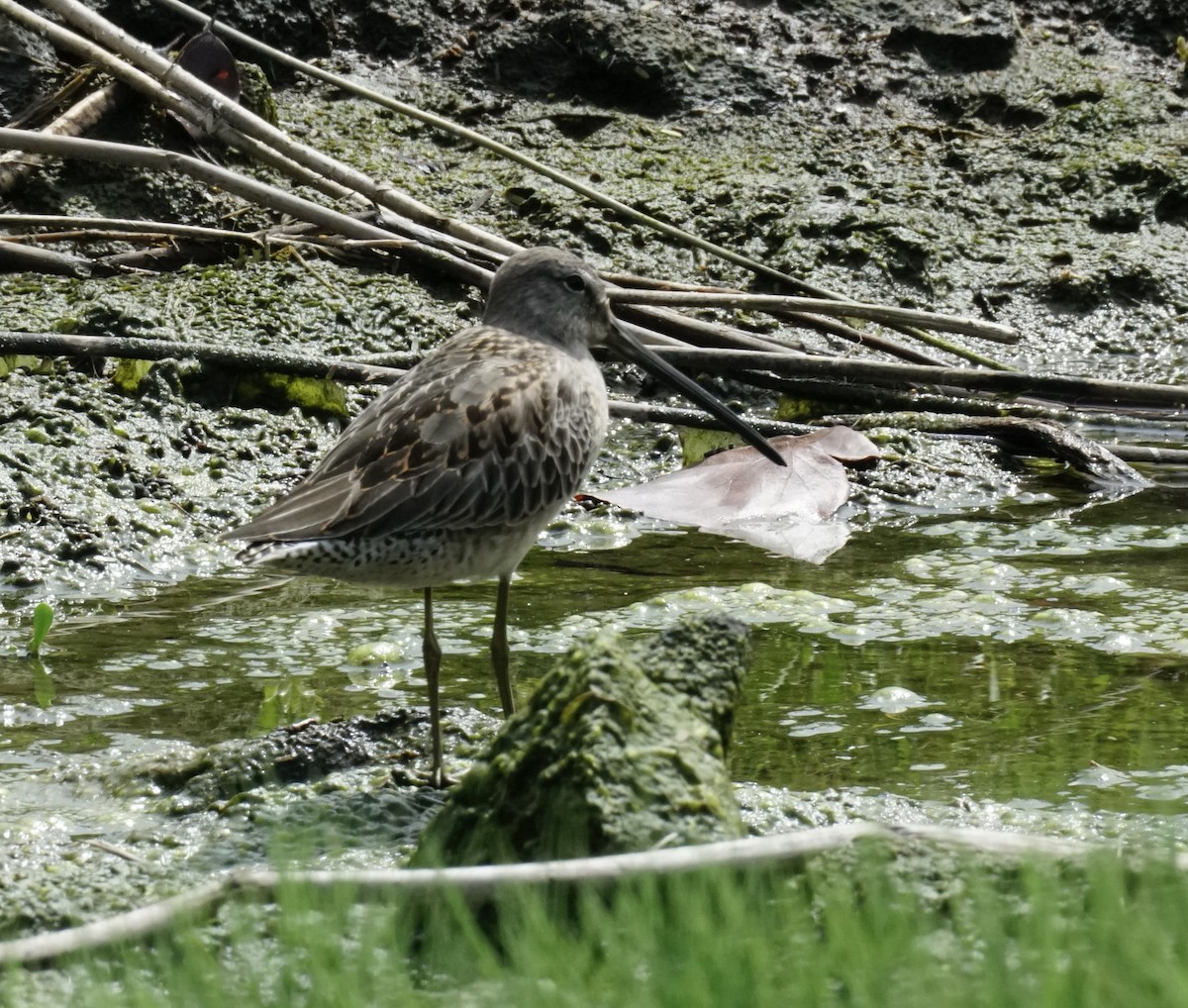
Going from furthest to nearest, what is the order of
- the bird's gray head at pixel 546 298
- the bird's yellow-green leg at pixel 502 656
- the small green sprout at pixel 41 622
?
1. the bird's gray head at pixel 546 298
2. the small green sprout at pixel 41 622
3. the bird's yellow-green leg at pixel 502 656

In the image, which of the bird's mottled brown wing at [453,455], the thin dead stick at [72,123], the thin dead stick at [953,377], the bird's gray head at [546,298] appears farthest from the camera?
the thin dead stick at [72,123]

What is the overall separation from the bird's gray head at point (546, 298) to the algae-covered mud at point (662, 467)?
2.71 feet

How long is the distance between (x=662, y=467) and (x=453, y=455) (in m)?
2.34

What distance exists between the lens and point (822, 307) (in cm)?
638

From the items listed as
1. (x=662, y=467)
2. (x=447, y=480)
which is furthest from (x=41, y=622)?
(x=662, y=467)

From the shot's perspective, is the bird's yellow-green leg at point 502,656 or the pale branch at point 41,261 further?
the pale branch at point 41,261

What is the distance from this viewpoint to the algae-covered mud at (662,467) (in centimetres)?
359

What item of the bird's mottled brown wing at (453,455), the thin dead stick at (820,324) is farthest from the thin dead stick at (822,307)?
the bird's mottled brown wing at (453,455)

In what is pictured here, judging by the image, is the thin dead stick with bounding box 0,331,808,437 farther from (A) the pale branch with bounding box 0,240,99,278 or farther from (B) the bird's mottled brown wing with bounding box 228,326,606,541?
(B) the bird's mottled brown wing with bounding box 228,326,606,541

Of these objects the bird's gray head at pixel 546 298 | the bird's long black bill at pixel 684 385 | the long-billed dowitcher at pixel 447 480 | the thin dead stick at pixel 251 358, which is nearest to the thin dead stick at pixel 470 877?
the long-billed dowitcher at pixel 447 480

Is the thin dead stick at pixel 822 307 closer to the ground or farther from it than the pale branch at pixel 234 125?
closer to the ground

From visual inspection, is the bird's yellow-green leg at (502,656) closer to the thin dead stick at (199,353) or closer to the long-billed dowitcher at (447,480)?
the long-billed dowitcher at (447,480)

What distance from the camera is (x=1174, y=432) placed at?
6617mm

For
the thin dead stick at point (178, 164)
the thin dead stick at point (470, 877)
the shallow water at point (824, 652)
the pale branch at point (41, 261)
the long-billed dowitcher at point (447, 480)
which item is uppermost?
the thin dead stick at point (178, 164)
